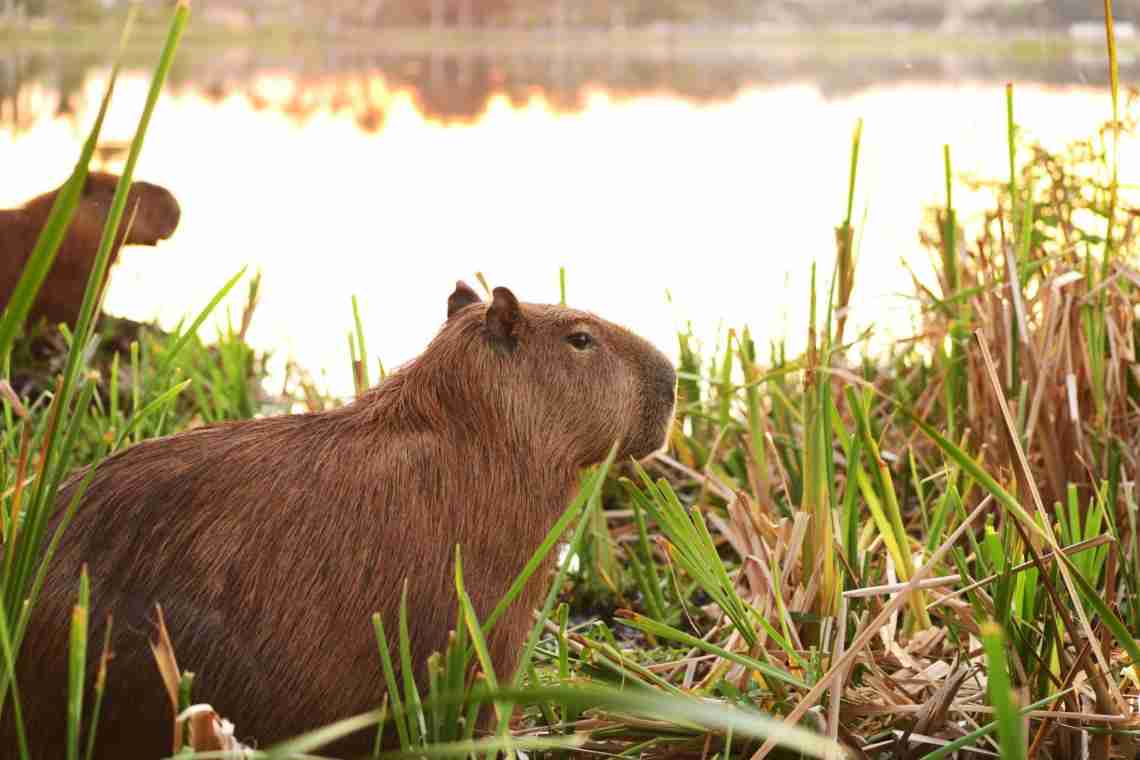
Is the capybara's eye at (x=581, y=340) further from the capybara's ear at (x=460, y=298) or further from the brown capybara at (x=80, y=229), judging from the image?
the brown capybara at (x=80, y=229)

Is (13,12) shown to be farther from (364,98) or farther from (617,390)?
(364,98)

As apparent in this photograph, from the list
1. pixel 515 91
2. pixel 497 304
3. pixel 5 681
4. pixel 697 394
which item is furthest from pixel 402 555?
pixel 515 91

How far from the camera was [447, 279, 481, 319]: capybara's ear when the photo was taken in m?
1.47

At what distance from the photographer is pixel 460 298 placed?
1.48 m

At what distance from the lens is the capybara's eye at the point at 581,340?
4.66 feet

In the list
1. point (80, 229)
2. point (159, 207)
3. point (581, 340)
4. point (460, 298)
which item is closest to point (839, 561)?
point (581, 340)

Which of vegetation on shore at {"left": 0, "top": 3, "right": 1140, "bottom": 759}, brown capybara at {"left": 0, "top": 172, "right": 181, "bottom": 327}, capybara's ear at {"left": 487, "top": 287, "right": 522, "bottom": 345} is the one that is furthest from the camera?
brown capybara at {"left": 0, "top": 172, "right": 181, "bottom": 327}

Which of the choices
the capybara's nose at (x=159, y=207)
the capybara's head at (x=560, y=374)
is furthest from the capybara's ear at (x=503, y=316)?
the capybara's nose at (x=159, y=207)

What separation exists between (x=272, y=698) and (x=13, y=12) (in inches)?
191

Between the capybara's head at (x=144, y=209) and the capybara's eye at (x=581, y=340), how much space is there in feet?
4.82

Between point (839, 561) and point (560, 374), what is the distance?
42 centimetres

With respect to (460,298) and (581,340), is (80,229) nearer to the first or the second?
(460,298)

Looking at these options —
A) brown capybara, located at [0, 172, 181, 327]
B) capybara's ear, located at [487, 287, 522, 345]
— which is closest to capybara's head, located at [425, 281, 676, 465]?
capybara's ear, located at [487, 287, 522, 345]

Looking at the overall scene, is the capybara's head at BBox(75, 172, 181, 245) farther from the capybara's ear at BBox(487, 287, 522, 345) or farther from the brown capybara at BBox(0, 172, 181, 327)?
the capybara's ear at BBox(487, 287, 522, 345)
